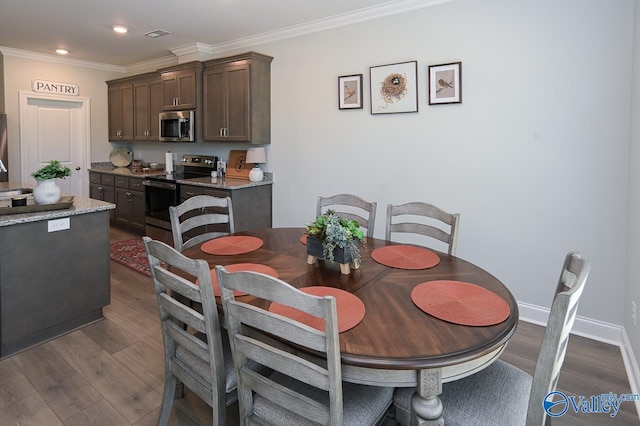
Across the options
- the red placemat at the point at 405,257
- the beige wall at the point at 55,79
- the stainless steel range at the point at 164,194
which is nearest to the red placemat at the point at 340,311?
the red placemat at the point at 405,257

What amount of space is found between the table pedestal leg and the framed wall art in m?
2.64

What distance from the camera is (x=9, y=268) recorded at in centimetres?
239

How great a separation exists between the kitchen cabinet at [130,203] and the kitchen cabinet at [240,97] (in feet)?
5.25

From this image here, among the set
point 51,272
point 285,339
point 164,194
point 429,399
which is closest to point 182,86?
point 164,194

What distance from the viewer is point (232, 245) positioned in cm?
219

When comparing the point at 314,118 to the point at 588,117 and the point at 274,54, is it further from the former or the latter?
the point at 588,117

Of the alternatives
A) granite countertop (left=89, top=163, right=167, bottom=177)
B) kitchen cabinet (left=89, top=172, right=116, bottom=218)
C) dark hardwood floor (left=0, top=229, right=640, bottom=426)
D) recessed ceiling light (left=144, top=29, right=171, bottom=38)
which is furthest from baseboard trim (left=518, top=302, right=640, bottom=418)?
kitchen cabinet (left=89, top=172, right=116, bottom=218)

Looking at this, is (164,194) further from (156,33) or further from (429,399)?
(429,399)

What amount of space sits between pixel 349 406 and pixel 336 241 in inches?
27.9

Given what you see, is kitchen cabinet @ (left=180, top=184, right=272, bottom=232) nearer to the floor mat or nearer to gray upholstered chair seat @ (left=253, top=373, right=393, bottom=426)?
the floor mat

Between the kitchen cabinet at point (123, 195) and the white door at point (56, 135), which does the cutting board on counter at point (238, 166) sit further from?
the white door at point (56, 135)

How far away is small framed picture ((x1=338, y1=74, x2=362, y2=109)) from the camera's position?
12.0 feet

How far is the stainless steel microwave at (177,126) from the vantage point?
15.9ft

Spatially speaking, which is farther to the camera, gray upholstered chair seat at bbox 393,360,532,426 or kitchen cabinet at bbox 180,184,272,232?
kitchen cabinet at bbox 180,184,272,232
